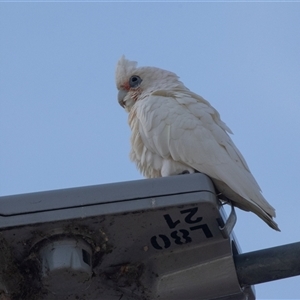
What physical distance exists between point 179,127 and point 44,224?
1.76 m

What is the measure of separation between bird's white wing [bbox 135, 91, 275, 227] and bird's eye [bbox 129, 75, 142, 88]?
0.92 meters

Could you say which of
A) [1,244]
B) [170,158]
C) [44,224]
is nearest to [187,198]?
[44,224]

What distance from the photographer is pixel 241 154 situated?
3.75m

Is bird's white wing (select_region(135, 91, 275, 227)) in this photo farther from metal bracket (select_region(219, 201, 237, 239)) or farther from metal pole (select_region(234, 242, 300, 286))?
metal pole (select_region(234, 242, 300, 286))

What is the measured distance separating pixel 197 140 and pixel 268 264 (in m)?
1.41

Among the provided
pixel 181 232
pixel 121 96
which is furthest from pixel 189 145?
pixel 121 96

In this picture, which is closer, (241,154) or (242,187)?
(242,187)

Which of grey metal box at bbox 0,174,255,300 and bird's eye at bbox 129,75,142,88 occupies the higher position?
bird's eye at bbox 129,75,142,88

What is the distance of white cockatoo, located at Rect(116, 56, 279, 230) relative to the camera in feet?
10.2

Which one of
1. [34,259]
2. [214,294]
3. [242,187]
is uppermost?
[242,187]

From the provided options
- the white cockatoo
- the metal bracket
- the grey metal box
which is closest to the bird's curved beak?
the white cockatoo

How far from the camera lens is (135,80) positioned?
5.14 meters

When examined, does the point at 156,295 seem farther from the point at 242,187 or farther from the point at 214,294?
the point at 242,187

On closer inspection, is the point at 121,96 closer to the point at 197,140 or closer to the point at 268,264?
the point at 197,140
